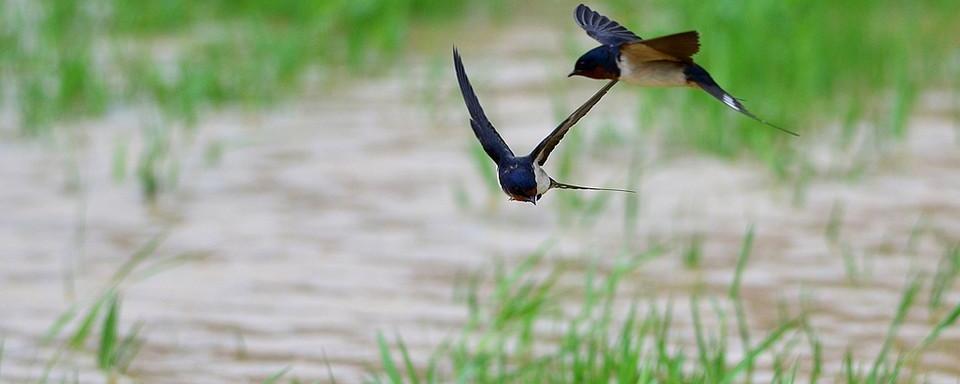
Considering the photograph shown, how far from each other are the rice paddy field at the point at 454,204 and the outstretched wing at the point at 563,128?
1.15 metres

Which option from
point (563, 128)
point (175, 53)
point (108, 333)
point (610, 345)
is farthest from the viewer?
point (175, 53)

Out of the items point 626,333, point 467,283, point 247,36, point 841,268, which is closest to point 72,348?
point 467,283

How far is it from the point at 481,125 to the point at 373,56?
224 inches

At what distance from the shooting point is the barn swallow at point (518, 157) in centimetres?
145

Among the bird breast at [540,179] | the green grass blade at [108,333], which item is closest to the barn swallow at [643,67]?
the bird breast at [540,179]

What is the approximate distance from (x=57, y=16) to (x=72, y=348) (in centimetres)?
385

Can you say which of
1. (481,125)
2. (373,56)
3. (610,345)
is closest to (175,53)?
(373,56)

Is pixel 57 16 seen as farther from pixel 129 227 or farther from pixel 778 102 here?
pixel 778 102

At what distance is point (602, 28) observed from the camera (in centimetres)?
174

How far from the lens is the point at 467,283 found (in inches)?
162

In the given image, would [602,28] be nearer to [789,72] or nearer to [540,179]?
[540,179]

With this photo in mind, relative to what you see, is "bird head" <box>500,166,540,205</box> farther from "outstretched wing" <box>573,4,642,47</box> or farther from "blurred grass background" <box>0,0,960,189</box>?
"blurred grass background" <box>0,0,960,189</box>

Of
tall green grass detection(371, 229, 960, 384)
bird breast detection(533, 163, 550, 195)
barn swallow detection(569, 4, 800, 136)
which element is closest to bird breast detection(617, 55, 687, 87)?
barn swallow detection(569, 4, 800, 136)

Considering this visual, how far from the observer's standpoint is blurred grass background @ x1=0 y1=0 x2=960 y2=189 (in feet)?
18.1
